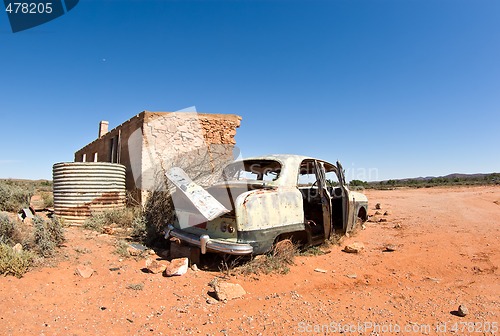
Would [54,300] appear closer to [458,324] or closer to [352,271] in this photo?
[352,271]

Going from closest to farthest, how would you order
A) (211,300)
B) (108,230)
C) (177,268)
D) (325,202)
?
(211,300), (177,268), (325,202), (108,230)

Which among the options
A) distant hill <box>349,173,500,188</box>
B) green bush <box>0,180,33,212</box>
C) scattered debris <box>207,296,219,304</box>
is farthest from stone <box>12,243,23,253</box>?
distant hill <box>349,173,500,188</box>

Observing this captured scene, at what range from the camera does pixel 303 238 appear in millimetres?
5156

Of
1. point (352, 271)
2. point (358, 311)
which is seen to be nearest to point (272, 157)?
point (352, 271)

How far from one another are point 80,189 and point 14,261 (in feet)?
12.0

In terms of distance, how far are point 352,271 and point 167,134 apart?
6.22 metres

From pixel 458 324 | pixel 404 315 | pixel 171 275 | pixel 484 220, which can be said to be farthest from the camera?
pixel 484 220

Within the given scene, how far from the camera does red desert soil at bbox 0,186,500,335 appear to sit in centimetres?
273

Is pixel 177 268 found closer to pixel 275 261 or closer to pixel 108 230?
pixel 275 261

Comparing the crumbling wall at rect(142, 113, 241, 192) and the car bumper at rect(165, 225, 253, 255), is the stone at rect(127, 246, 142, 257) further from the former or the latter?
the crumbling wall at rect(142, 113, 241, 192)

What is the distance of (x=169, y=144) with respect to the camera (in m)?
8.59

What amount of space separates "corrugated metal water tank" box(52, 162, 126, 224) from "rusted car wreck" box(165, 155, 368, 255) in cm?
332

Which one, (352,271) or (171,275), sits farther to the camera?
(352,271)

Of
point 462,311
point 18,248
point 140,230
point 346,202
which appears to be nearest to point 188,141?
point 140,230
